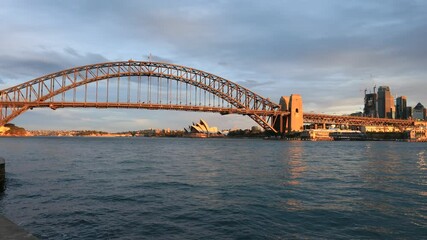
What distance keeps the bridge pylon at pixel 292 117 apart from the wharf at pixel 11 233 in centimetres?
10317

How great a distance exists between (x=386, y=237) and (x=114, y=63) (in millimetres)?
83225

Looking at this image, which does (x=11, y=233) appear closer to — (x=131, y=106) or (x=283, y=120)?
(x=131, y=106)

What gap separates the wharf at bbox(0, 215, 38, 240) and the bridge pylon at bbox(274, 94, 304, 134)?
103 metres

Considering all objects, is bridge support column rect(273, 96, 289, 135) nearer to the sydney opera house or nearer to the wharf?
the sydney opera house

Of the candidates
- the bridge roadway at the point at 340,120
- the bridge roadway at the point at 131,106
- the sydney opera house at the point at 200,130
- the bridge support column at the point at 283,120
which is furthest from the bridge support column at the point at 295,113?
the sydney opera house at the point at 200,130

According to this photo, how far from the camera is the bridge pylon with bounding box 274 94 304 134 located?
107m

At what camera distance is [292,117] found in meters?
107

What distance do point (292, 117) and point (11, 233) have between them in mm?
105321

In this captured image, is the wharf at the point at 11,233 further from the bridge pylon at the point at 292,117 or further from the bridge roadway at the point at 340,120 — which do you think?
the bridge roadway at the point at 340,120

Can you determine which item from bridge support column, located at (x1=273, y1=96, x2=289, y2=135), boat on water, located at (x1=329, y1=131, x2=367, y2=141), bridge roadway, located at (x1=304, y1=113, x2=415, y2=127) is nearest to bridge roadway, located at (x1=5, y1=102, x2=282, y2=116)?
bridge support column, located at (x1=273, y1=96, x2=289, y2=135)

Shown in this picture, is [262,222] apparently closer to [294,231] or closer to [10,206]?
[294,231]

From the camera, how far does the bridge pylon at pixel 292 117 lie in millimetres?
106938

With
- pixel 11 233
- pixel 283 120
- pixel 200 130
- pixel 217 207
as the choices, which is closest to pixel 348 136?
pixel 283 120

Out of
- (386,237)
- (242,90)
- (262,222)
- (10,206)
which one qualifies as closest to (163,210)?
(262,222)
